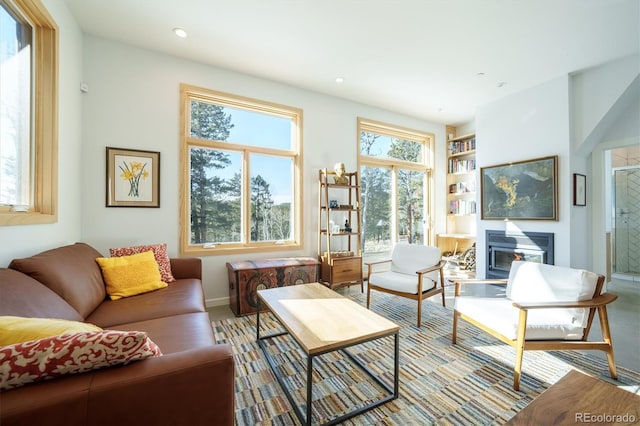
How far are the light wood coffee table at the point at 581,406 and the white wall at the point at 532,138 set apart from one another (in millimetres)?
2997

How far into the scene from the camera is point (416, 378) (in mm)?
1824

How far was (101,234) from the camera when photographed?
9.02 feet

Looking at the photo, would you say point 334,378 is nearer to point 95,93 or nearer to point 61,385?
point 61,385

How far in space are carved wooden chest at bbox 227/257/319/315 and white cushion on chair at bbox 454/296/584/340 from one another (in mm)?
1782

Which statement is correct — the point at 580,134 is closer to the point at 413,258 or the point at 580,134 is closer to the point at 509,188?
the point at 509,188

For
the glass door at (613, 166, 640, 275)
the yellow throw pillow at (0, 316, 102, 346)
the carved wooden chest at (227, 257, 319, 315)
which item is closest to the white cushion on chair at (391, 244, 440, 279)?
the carved wooden chest at (227, 257, 319, 315)

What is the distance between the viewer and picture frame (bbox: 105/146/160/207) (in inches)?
109

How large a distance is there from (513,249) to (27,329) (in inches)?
195

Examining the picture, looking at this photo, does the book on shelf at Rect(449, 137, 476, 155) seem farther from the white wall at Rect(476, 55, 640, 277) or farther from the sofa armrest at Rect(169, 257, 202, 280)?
the sofa armrest at Rect(169, 257, 202, 280)

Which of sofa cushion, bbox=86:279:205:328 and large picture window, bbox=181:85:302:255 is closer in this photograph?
sofa cushion, bbox=86:279:205:328

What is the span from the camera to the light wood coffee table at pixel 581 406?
1.00 meters

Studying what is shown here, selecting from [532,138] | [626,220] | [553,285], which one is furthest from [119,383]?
[626,220]

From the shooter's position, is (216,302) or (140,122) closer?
(140,122)

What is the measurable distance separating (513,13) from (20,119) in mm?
4089
